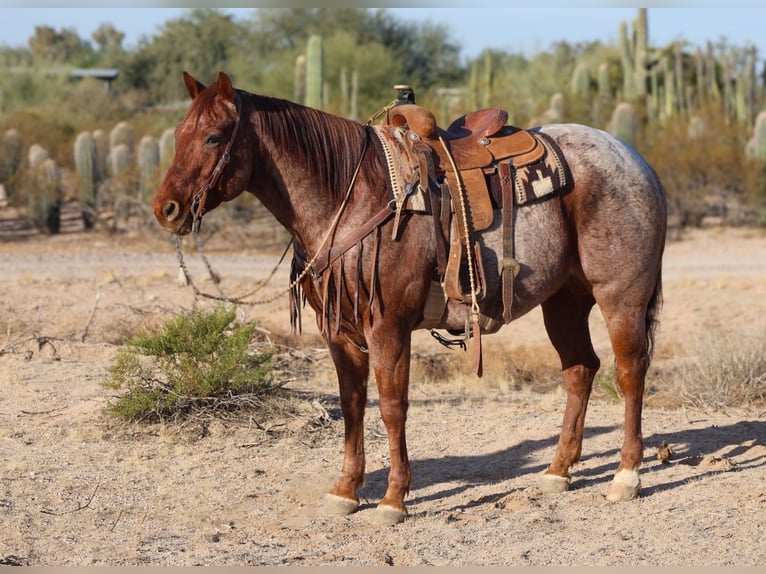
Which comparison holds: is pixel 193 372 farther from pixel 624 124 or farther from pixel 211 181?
pixel 624 124

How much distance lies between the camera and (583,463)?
6.68 metres

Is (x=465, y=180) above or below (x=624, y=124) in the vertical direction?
above

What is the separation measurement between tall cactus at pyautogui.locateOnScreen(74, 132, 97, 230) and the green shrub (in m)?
14.8

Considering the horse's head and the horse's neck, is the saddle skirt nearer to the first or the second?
the horse's neck

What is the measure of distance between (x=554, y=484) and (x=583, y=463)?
0.71m

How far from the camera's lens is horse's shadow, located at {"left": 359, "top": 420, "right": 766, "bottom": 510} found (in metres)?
6.12

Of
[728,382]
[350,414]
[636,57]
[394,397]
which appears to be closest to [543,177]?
[394,397]

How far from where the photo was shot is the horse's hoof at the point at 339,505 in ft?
18.4

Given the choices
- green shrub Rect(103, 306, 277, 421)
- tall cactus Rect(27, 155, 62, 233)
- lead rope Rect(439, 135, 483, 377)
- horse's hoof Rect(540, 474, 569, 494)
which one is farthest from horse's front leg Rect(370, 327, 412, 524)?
tall cactus Rect(27, 155, 62, 233)

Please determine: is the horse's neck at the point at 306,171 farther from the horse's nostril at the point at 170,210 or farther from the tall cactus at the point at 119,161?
the tall cactus at the point at 119,161

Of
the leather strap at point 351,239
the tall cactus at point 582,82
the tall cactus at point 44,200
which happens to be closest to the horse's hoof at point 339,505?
the leather strap at point 351,239

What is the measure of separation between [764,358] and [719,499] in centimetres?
284

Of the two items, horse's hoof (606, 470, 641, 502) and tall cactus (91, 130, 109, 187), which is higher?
horse's hoof (606, 470, 641, 502)

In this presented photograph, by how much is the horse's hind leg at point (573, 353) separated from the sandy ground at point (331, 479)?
281 millimetres
